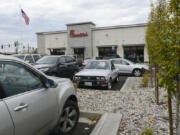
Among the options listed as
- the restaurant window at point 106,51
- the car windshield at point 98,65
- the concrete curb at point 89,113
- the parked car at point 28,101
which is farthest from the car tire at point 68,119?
the restaurant window at point 106,51

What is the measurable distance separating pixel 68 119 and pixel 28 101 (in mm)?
1293

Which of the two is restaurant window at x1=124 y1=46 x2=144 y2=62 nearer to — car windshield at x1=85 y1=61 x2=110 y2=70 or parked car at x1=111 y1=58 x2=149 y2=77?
parked car at x1=111 y1=58 x2=149 y2=77

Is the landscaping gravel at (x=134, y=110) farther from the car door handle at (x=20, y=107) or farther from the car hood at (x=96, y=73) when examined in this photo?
the car door handle at (x=20, y=107)

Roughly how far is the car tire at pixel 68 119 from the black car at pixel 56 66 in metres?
5.70

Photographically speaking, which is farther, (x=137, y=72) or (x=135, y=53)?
(x=135, y=53)

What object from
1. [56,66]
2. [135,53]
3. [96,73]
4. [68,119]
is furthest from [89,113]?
[135,53]

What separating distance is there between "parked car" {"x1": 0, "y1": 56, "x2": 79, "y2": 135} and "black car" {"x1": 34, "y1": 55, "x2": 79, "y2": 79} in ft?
19.4

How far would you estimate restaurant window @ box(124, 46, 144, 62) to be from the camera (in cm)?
2955

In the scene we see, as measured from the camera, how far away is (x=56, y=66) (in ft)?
30.1

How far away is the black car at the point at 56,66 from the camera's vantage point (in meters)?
8.73

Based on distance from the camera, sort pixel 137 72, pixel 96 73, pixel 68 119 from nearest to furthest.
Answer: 1. pixel 68 119
2. pixel 96 73
3. pixel 137 72

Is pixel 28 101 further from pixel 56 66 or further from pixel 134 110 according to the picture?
pixel 56 66

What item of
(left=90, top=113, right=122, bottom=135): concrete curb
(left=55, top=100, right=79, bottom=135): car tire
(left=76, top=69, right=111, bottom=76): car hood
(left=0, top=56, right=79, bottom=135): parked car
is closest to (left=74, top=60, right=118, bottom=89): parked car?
(left=76, top=69, right=111, bottom=76): car hood

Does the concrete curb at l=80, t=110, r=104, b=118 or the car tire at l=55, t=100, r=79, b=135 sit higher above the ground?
the car tire at l=55, t=100, r=79, b=135
